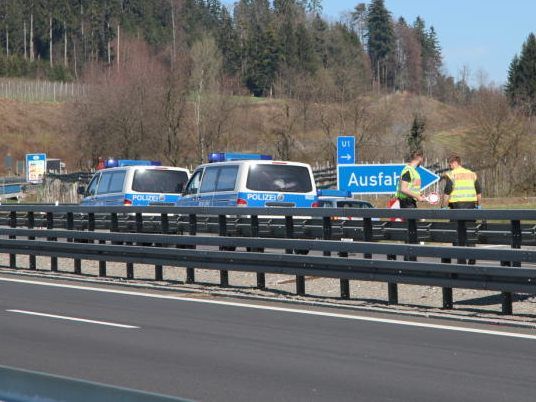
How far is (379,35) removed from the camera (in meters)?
164

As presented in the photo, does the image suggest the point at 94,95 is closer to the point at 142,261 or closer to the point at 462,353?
the point at 142,261

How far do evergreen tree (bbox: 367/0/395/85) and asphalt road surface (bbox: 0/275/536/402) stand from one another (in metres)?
151

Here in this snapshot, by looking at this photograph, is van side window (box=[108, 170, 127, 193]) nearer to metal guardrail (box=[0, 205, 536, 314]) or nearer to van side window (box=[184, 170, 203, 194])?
van side window (box=[184, 170, 203, 194])

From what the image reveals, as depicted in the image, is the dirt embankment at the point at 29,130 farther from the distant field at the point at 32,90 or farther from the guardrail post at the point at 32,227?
the guardrail post at the point at 32,227

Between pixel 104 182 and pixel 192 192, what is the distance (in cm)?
448

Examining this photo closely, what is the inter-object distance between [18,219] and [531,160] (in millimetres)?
28308

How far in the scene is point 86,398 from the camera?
13.3 feet

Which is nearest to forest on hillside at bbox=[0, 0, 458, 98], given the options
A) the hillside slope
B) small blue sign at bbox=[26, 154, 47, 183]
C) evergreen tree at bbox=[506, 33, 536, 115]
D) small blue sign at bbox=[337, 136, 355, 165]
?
evergreen tree at bbox=[506, 33, 536, 115]

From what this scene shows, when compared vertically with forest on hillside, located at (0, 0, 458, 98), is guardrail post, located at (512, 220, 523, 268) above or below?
below

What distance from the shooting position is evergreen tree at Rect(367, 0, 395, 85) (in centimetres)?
16200

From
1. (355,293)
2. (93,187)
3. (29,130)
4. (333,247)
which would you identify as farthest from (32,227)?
(29,130)

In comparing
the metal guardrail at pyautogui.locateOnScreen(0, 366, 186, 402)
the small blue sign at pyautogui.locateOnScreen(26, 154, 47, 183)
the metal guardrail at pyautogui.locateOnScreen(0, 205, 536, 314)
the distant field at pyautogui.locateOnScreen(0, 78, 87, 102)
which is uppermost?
the distant field at pyautogui.locateOnScreen(0, 78, 87, 102)

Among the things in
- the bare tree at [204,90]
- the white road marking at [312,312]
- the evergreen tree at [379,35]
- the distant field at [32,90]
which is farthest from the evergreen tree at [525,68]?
the white road marking at [312,312]

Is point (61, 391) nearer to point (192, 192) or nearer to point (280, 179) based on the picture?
point (280, 179)
